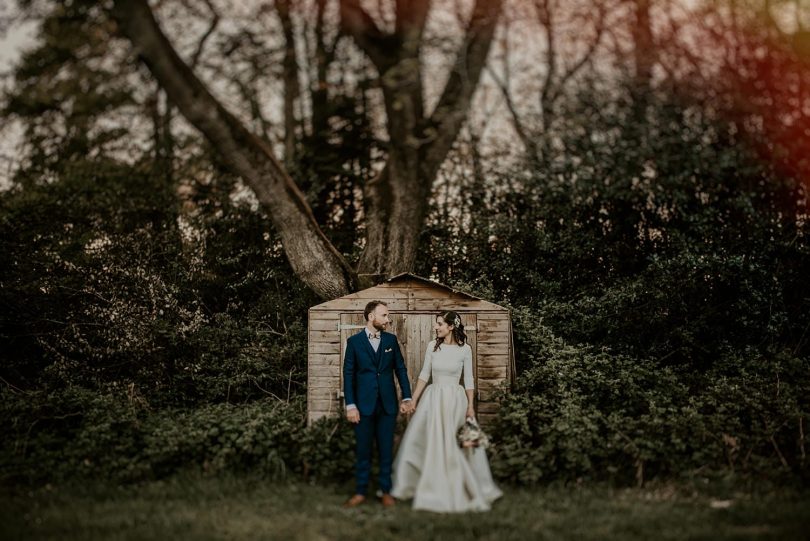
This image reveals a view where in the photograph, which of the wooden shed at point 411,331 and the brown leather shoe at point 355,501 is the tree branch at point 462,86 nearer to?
the wooden shed at point 411,331

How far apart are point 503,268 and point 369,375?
4811 millimetres

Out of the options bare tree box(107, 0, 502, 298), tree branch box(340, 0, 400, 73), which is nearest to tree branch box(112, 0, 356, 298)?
bare tree box(107, 0, 502, 298)

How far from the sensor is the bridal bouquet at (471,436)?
640 centimetres

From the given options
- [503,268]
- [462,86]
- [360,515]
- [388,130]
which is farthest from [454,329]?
[462,86]

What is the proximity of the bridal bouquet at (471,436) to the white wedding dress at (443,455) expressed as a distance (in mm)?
105

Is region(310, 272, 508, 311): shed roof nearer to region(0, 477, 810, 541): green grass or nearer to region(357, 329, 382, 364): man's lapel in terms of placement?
region(357, 329, 382, 364): man's lapel

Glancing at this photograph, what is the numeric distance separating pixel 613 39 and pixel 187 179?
8501 millimetres

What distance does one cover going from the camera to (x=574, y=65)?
13.7m

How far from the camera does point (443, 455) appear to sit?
6461 mm

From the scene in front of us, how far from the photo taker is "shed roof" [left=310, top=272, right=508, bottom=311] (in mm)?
8117

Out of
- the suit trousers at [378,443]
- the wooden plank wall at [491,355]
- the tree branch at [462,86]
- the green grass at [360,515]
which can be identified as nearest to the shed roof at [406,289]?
the wooden plank wall at [491,355]

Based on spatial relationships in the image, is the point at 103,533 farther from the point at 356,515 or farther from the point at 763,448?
the point at 763,448

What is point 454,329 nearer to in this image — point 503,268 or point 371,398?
point 371,398

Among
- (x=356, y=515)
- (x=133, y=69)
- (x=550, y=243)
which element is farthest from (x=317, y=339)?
(x=133, y=69)
